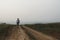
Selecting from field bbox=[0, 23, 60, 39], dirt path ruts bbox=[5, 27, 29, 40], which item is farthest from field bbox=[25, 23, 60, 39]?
dirt path ruts bbox=[5, 27, 29, 40]

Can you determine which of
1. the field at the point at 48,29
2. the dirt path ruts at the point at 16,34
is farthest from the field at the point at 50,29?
the dirt path ruts at the point at 16,34

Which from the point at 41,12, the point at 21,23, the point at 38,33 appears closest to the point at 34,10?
the point at 41,12

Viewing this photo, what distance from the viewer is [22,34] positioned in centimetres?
97

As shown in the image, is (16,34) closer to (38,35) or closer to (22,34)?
(22,34)

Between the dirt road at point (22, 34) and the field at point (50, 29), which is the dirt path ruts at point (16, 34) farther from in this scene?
the field at point (50, 29)

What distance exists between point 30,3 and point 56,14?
0.93ft

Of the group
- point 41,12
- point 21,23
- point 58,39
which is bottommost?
point 58,39

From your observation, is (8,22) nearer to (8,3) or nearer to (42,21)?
(8,3)

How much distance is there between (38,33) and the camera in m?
1.00

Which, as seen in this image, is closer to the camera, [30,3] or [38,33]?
[38,33]

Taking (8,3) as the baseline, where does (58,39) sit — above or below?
below

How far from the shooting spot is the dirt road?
3.09 ft

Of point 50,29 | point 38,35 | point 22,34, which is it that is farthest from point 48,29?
point 22,34

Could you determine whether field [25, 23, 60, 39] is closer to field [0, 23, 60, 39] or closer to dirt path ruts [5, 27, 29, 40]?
field [0, 23, 60, 39]
